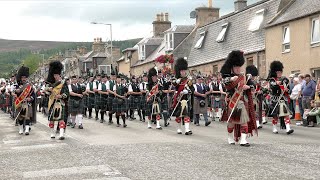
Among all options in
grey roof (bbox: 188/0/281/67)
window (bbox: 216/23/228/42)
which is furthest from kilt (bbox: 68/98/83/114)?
window (bbox: 216/23/228/42)

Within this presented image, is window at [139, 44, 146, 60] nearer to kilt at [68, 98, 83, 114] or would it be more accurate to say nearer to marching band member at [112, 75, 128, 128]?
marching band member at [112, 75, 128, 128]

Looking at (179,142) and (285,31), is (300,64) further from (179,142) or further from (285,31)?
(179,142)

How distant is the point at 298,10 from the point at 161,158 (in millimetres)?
21585

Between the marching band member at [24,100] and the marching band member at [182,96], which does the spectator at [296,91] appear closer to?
the marching band member at [182,96]

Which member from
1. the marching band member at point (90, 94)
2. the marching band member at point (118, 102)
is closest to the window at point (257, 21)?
the marching band member at point (90, 94)

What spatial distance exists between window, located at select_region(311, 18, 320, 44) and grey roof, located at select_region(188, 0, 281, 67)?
519cm

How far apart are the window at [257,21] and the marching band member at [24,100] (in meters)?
20.4

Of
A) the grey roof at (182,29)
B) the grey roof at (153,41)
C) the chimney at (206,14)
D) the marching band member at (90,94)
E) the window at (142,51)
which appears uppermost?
the chimney at (206,14)

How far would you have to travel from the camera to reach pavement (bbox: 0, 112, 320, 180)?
8.77 meters

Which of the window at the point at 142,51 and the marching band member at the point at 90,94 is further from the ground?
the window at the point at 142,51

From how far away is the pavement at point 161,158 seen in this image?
8.77 meters

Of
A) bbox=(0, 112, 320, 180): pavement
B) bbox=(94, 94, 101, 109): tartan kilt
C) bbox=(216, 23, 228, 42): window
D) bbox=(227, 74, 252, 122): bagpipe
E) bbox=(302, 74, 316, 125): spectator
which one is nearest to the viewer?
bbox=(0, 112, 320, 180): pavement

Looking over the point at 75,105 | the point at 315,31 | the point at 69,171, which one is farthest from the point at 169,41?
the point at 69,171

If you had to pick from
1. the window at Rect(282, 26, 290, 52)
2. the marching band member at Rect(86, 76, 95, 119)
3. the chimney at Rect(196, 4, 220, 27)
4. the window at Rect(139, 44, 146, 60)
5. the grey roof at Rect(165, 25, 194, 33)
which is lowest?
the marching band member at Rect(86, 76, 95, 119)
